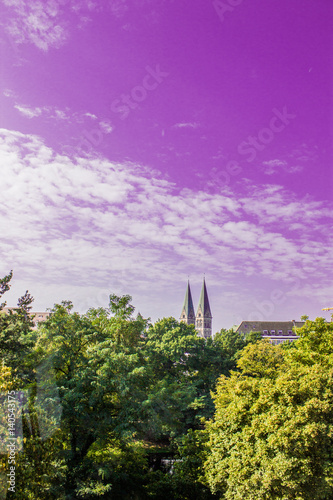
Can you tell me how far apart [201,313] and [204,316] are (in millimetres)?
1616

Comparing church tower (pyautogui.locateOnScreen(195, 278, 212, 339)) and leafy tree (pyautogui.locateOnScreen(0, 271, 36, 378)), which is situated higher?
church tower (pyautogui.locateOnScreen(195, 278, 212, 339))

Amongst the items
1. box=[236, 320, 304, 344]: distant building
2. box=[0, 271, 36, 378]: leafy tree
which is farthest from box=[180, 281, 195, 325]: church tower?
box=[0, 271, 36, 378]: leafy tree

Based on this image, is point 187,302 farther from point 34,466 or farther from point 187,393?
point 34,466

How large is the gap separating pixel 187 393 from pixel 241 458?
1758cm

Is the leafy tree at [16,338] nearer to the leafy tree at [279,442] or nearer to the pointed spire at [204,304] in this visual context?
the leafy tree at [279,442]

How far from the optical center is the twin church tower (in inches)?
4862

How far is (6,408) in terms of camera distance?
12477 mm

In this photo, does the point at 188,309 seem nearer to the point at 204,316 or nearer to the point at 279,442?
the point at 204,316

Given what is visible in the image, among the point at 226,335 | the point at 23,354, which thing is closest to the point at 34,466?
the point at 23,354

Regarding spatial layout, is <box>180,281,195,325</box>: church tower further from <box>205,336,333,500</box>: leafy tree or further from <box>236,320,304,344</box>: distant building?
<box>205,336,333,500</box>: leafy tree

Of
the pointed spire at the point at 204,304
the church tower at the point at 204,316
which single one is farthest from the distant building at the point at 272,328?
the church tower at the point at 204,316

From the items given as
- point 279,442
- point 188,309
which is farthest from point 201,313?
point 279,442

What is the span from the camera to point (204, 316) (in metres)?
124

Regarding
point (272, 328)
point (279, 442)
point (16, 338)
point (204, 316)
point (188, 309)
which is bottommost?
point (279, 442)
